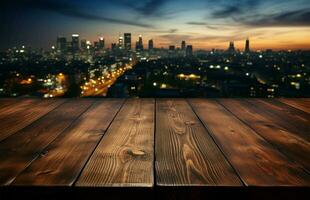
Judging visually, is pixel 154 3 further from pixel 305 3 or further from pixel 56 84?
pixel 56 84

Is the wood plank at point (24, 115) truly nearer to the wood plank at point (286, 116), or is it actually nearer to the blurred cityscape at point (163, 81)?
the wood plank at point (286, 116)

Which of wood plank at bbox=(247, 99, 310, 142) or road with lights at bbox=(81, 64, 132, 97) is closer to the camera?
wood plank at bbox=(247, 99, 310, 142)

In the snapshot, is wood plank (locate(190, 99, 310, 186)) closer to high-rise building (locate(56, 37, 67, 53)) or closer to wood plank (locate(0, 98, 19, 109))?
wood plank (locate(0, 98, 19, 109))

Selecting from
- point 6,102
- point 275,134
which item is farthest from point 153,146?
point 6,102

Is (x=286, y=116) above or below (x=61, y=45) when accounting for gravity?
below

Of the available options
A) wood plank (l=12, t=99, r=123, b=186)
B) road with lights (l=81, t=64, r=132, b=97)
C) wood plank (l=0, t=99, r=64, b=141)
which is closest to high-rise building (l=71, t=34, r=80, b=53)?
road with lights (l=81, t=64, r=132, b=97)

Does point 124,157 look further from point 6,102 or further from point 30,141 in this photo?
point 6,102

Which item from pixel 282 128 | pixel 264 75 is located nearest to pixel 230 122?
pixel 282 128
